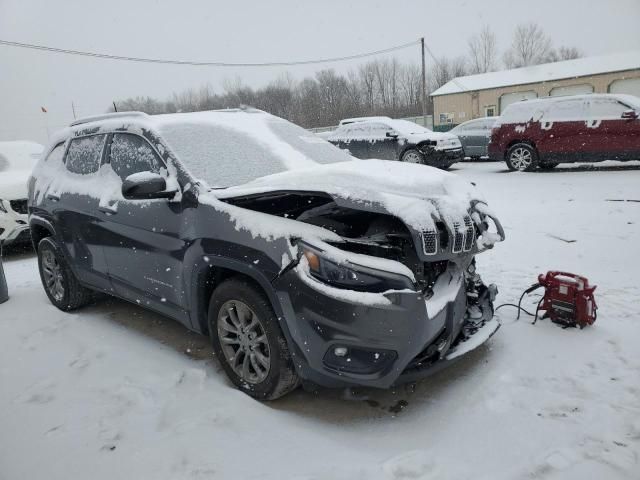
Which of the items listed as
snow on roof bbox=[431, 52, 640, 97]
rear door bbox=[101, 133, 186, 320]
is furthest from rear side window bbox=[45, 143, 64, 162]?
snow on roof bbox=[431, 52, 640, 97]

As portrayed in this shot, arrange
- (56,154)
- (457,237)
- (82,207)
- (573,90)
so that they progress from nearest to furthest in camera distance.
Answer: (457,237), (82,207), (56,154), (573,90)

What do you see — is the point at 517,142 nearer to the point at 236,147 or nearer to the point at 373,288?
the point at 236,147

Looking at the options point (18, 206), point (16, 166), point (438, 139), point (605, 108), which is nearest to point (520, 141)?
point (605, 108)

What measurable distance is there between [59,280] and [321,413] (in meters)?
3.29

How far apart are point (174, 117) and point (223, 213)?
1.34 m

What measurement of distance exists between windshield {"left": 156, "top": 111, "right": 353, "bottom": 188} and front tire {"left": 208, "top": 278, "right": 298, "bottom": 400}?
796 millimetres

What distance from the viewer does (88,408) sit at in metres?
2.95

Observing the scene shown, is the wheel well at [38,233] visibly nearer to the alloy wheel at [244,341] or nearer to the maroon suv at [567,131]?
the alloy wheel at [244,341]

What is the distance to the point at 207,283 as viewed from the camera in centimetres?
301

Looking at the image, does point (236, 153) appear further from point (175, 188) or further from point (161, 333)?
point (161, 333)

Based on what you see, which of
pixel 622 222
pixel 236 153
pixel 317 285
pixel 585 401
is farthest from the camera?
pixel 622 222

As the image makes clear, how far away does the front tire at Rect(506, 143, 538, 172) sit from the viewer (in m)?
10.9

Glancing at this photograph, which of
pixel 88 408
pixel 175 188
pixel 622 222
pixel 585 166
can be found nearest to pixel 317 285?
pixel 175 188

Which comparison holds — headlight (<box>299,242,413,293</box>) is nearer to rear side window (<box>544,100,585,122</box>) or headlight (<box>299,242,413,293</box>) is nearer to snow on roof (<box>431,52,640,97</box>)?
rear side window (<box>544,100,585,122</box>)
